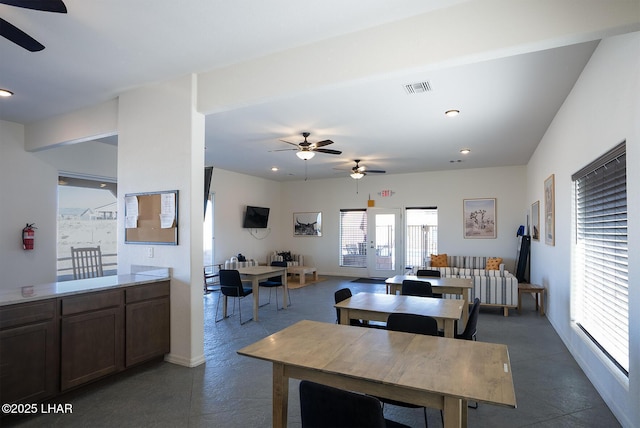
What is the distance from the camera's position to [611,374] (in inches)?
110

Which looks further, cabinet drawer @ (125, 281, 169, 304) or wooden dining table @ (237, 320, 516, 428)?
cabinet drawer @ (125, 281, 169, 304)

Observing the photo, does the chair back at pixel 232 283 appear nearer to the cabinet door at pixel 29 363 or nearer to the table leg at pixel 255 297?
the table leg at pixel 255 297

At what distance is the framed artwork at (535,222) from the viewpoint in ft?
21.1

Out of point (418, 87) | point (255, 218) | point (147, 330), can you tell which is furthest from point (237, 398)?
point (255, 218)

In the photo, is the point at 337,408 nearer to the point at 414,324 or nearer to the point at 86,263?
the point at 414,324

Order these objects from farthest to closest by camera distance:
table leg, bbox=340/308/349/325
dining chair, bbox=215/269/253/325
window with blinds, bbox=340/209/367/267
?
window with blinds, bbox=340/209/367/267, dining chair, bbox=215/269/253/325, table leg, bbox=340/308/349/325

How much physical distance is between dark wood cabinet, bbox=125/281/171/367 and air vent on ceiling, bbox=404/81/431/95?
332 centimetres

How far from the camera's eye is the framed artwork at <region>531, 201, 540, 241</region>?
6435 mm

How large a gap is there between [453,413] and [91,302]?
2976mm

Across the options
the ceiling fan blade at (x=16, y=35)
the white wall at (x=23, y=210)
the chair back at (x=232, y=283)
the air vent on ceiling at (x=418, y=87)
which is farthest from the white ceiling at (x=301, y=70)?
the chair back at (x=232, y=283)

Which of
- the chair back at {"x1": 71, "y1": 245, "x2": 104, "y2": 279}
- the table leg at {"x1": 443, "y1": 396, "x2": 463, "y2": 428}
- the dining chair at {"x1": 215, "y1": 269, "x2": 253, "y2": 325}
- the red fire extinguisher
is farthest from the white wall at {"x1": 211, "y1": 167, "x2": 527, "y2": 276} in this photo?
the table leg at {"x1": 443, "y1": 396, "x2": 463, "y2": 428}

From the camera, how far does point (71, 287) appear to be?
10.2 ft

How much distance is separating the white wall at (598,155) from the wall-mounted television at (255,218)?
23.0 ft

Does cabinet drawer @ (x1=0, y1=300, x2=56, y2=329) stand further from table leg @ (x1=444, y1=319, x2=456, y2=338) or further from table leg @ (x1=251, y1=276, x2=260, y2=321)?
table leg @ (x1=444, y1=319, x2=456, y2=338)
